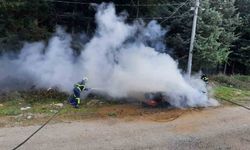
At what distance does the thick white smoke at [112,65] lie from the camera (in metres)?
18.9

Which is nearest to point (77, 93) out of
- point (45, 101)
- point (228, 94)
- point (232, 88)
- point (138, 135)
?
point (45, 101)

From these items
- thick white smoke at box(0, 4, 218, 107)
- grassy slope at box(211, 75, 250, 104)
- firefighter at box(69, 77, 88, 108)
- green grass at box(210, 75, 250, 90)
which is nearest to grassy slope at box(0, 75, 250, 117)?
grassy slope at box(211, 75, 250, 104)

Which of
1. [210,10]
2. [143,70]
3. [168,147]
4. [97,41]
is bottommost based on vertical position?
[168,147]

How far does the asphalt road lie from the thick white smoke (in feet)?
7.36

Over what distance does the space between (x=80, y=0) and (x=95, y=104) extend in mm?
8472

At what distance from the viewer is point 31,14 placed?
2477 cm

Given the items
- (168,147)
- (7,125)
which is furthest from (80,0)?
(168,147)

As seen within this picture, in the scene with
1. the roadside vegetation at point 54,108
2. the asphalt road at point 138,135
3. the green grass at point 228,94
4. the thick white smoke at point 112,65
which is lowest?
the asphalt road at point 138,135

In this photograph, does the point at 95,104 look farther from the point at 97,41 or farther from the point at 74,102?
the point at 97,41

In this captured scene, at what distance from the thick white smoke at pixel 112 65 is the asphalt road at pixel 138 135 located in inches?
88.3

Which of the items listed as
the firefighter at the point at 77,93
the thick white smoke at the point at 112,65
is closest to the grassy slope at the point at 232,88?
the thick white smoke at the point at 112,65

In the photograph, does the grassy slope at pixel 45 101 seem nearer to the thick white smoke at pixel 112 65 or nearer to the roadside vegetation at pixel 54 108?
the roadside vegetation at pixel 54 108

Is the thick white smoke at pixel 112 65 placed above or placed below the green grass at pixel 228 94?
above

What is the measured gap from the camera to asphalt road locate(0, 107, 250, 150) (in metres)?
13.3
